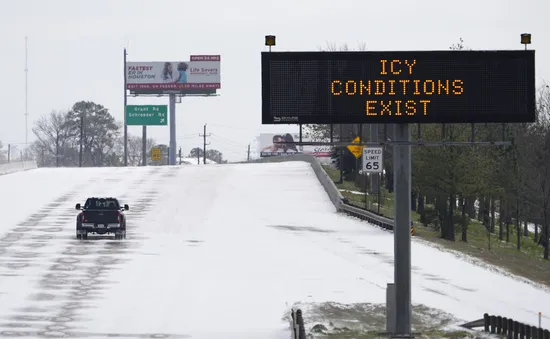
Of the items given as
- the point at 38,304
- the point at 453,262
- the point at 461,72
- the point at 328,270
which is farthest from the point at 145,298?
the point at 453,262

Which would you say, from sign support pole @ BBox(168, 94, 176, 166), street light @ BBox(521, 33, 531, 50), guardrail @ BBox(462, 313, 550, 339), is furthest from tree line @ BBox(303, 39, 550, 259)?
sign support pole @ BBox(168, 94, 176, 166)

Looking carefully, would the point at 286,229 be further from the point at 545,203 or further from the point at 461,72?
the point at 461,72

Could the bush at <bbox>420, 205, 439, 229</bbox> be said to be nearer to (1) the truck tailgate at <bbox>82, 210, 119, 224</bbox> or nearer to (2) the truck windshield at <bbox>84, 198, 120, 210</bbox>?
(2) the truck windshield at <bbox>84, 198, 120, 210</bbox>

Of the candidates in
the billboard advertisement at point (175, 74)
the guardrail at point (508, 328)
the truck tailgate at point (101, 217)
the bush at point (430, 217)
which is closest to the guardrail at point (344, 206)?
the bush at point (430, 217)

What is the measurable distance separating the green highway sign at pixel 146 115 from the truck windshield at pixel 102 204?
3689 inches

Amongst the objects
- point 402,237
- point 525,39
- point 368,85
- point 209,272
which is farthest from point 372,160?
point 368,85

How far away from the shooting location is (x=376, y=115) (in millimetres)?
22000

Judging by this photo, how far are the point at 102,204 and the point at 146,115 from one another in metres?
95.6

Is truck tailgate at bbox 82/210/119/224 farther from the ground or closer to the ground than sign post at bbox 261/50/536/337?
closer to the ground

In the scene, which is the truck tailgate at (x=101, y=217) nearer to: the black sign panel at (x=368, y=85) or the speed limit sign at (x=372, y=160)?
the speed limit sign at (x=372, y=160)

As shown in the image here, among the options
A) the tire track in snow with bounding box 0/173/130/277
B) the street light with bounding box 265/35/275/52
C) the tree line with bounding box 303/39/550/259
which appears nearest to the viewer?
the street light with bounding box 265/35/275/52

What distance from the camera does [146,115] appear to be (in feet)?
462

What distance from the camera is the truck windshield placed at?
4572 cm

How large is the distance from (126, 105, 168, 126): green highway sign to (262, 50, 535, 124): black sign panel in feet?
389
